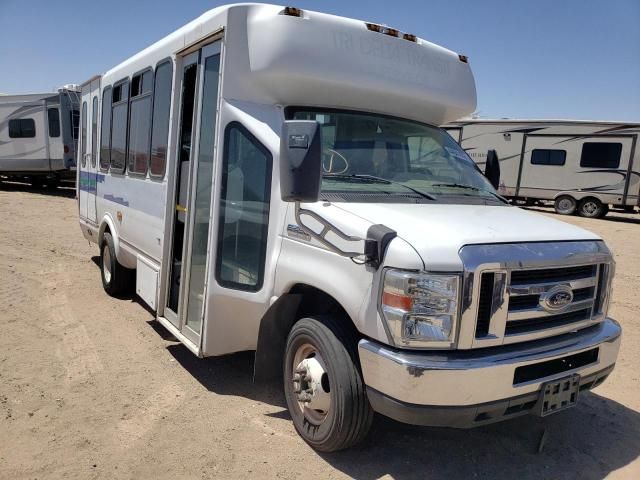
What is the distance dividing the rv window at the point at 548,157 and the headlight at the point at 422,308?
18.4m

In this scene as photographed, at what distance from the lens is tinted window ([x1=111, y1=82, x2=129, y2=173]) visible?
614cm

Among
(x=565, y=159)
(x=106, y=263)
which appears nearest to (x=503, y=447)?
(x=106, y=263)

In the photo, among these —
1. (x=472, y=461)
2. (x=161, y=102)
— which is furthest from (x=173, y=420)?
(x=161, y=102)

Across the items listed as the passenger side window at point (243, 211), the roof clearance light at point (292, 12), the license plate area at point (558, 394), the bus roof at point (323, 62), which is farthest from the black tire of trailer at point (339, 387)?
the roof clearance light at point (292, 12)

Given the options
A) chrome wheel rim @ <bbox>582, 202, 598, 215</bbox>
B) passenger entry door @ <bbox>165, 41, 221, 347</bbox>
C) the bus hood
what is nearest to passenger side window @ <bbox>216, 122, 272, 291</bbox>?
passenger entry door @ <bbox>165, 41, 221, 347</bbox>

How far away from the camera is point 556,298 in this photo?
3045mm

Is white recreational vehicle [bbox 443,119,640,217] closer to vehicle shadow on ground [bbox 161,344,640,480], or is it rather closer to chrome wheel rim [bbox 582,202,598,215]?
chrome wheel rim [bbox 582,202,598,215]

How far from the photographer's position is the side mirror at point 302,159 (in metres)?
2.81

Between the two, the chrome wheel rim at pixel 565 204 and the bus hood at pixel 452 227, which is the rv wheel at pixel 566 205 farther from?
the bus hood at pixel 452 227

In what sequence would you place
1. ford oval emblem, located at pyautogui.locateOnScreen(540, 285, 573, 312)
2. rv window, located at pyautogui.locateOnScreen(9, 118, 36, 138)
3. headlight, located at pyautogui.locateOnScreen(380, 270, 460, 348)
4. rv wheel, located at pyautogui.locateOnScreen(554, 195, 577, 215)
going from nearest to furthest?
headlight, located at pyautogui.locateOnScreen(380, 270, 460, 348) < ford oval emblem, located at pyautogui.locateOnScreen(540, 285, 573, 312) < rv window, located at pyautogui.locateOnScreen(9, 118, 36, 138) < rv wheel, located at pyautogui.locateOnScreen(554, 195, 577, 215)

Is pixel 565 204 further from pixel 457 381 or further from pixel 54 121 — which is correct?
pixel 457 381

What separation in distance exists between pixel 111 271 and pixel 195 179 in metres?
2.87

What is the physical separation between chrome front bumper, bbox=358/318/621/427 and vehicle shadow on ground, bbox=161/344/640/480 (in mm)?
585

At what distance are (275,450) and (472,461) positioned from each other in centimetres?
A: 129
